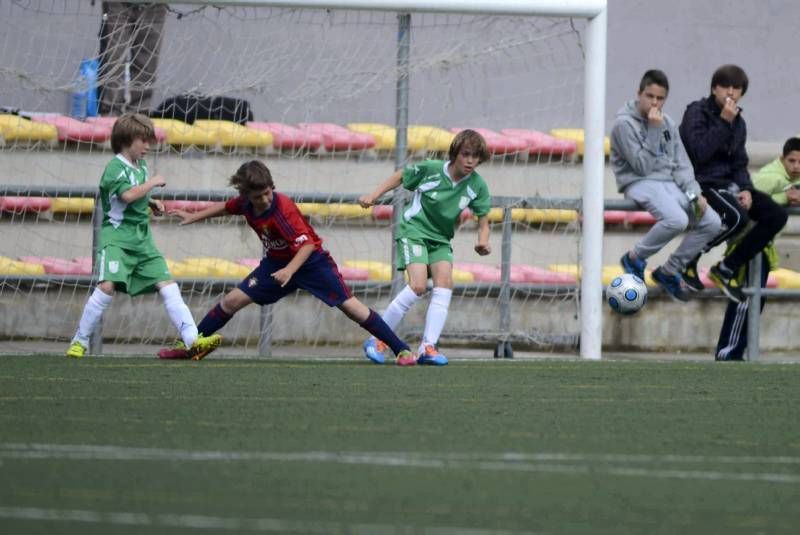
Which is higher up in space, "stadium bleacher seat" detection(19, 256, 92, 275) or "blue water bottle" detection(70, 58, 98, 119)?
"blue water bottle" detection(70, 58, 98, 119)

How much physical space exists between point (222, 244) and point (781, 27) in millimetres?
7759

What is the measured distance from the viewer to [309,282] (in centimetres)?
857

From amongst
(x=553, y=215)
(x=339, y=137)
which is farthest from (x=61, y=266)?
(x=553, y=215)

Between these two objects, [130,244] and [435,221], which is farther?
[435,221]

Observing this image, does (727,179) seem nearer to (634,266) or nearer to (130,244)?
(634,266)

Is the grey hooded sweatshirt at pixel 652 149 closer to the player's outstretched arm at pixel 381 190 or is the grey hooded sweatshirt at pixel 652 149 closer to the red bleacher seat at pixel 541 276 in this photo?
the red bleacher seat at pixel 541 276

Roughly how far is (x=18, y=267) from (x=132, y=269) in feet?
6.84

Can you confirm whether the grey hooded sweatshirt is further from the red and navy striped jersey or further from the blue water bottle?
the blue water bottle

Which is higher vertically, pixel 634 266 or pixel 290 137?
pixel 290 137

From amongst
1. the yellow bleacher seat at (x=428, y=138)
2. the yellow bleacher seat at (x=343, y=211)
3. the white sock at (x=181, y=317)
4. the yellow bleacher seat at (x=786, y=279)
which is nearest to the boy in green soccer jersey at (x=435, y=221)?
the white sock at (x=181, y=317)

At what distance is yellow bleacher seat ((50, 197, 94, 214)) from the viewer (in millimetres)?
11281

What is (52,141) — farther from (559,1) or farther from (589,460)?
(589,460)

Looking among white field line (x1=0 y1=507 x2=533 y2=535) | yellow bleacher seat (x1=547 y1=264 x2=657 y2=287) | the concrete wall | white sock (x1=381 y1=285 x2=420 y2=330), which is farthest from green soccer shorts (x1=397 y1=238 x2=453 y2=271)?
white field line (x1=0 y1=507 x2=533 y2=535)

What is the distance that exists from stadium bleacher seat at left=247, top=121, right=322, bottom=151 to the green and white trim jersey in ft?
9.78
